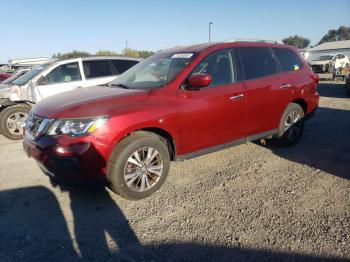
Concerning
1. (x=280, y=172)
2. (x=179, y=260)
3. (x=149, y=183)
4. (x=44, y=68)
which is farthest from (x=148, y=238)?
(x=44, y=68)

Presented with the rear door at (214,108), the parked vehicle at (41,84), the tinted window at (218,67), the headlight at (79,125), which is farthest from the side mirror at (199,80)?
the parked vehicle at (41,84)

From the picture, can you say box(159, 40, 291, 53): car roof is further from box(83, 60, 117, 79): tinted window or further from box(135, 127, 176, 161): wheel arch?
box(83, 60, 117, 79): tinted window

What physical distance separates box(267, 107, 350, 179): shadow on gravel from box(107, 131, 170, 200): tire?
93.3 inches

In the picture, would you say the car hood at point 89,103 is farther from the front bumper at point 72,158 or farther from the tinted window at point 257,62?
the tinted window at point 257,62

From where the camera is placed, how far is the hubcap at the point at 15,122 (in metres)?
7.09

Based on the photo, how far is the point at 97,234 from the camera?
123 inches

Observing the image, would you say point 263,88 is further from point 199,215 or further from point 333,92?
point 333,92

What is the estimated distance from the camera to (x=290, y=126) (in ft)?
18.1

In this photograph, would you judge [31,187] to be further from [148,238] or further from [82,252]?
[148,238]

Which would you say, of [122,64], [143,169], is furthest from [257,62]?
[122,64]

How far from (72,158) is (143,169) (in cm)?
84

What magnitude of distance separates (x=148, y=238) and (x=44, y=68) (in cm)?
553

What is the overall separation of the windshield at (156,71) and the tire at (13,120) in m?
3.50

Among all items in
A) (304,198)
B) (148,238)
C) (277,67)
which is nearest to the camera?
(148,238)
